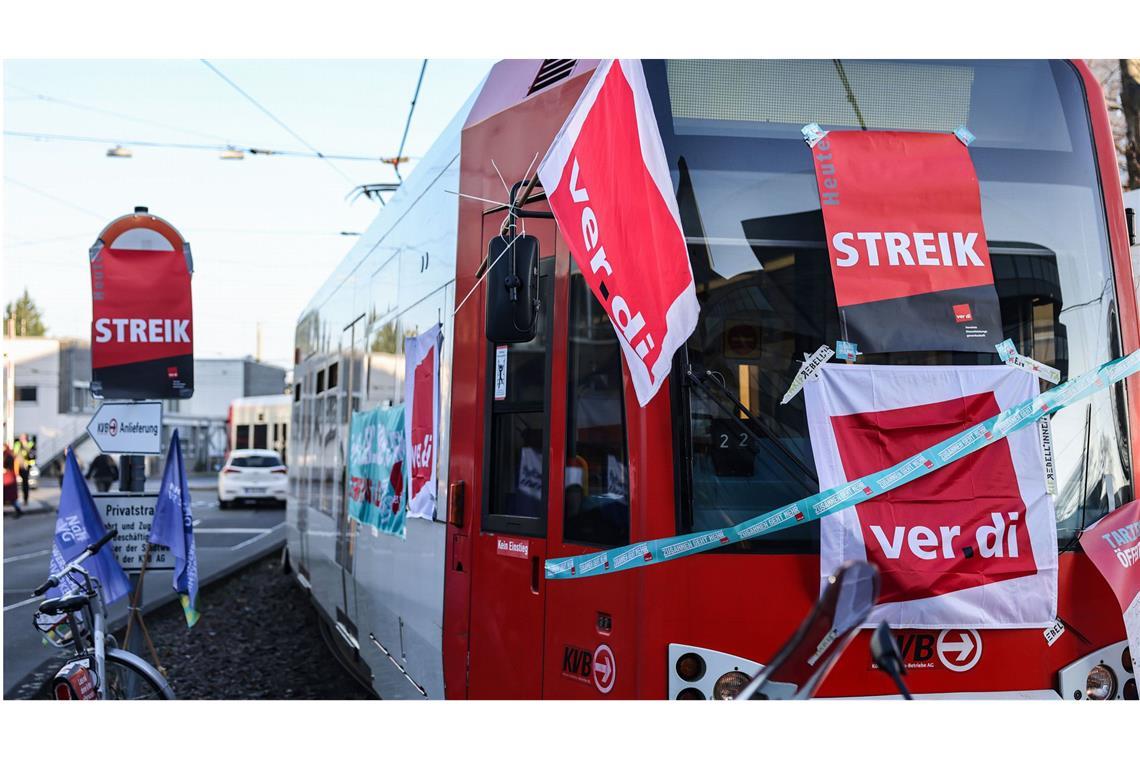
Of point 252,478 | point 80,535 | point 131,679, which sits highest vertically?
point 80,535

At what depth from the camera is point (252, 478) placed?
31859mm

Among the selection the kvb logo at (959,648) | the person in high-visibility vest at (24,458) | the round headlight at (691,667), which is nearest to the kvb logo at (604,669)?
the round headlight at (691,667)

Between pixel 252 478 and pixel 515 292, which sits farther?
pixel 252 478

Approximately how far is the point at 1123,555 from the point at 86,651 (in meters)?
4.83

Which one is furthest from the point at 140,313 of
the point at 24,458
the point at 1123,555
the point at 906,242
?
the point at 24,458

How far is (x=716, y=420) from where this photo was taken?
394 cm

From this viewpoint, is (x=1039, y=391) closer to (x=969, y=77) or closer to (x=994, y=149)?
(x=994, y=149)

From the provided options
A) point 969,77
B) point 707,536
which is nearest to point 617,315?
point 707,536

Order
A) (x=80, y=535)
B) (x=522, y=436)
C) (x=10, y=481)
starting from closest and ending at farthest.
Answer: (x=522, y=436)
(x=80, y=535)
(x=10, y=481)

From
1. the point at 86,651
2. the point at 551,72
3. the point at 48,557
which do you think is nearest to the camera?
the point at 551,72

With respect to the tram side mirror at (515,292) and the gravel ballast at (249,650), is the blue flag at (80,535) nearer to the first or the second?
the gravel ballast at (249,650)

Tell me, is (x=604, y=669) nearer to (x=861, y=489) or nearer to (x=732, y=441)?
(x=732, y=441)

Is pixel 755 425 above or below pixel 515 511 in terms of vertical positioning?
above

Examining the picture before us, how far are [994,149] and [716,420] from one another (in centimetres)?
148
